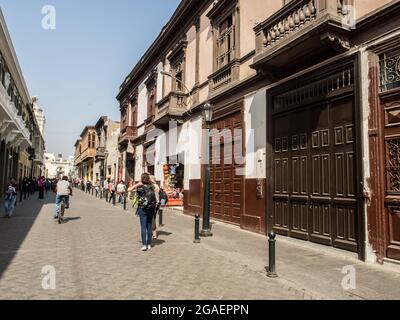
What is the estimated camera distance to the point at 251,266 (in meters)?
6.45

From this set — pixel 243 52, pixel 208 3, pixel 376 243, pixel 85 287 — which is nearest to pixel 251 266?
pixel 376 243

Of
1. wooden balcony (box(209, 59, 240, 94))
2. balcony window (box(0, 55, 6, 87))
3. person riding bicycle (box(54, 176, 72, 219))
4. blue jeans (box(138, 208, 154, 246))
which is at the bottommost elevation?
blue jeans (box(138, 208, 154, 246))

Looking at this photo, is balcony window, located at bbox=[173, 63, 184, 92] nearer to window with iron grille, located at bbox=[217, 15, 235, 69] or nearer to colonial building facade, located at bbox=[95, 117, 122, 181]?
window with iron grille, located at bbox=[217, 15, 235, 69]

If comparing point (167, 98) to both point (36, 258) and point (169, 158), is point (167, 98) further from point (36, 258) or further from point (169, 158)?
point (36, 258)

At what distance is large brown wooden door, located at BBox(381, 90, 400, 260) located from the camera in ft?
20.8

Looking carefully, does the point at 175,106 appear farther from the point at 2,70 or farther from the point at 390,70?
the point at 390,70

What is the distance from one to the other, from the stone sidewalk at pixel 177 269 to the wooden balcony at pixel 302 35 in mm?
4475

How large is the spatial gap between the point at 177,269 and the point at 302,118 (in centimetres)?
504

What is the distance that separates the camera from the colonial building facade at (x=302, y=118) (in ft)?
21.9

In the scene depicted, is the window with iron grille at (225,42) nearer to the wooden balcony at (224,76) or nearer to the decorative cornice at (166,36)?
the wooden balcony at (224,76)

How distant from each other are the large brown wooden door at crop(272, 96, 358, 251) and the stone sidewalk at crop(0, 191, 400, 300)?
47 centimetres

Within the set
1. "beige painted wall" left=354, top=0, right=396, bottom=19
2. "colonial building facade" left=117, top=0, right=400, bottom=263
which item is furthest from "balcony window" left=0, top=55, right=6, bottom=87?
"beige painted wall" left=354, top=0, right=396, bottom=19

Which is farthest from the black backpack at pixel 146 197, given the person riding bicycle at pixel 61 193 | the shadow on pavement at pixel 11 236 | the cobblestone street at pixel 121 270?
the person riding bicycle at pixel 61 193

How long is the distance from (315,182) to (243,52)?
17.7ft
